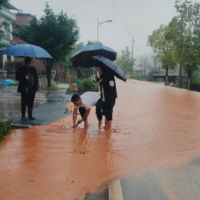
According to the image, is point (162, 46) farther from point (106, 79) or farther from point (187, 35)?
point (106, 79)

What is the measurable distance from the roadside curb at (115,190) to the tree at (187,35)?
20.9 meters

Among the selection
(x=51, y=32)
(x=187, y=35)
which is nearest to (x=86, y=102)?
(x=51, y=32)

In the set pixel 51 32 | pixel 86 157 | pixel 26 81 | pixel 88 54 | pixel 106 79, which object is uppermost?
pixel 51 32

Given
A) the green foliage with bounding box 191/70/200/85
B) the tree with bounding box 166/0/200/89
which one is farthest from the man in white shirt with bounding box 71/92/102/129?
the green foliage with bounding box 191/70/200/85

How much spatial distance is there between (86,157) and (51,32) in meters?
13.6

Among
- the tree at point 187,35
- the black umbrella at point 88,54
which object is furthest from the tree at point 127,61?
the black umbrella at point 88,54

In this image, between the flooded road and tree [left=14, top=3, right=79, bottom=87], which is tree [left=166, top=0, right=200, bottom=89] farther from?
the flooded road

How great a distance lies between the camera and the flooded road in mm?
3287

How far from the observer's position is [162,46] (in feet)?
100

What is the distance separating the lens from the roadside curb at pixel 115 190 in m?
2.96

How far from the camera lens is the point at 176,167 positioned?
3.96 metres

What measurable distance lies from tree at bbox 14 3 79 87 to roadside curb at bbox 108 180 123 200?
1366 cm

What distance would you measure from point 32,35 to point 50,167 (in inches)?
554

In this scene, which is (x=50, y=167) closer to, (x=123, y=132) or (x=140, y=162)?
(x=140, y=162)
